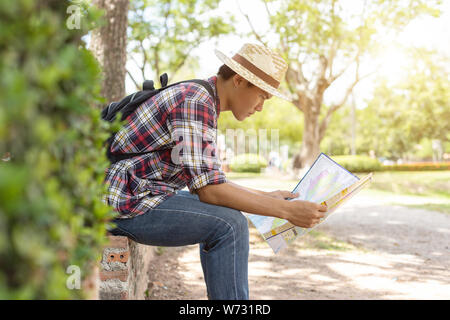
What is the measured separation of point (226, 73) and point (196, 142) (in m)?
0.65

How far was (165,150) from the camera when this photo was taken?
233cm

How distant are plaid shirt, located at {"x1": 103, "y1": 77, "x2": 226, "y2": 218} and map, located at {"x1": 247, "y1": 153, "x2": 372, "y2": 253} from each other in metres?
0.60

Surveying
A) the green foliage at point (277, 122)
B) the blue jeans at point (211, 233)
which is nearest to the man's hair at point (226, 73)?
the blue jeans at point (211, 233)

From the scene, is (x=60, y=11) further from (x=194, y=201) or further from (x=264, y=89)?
(x=264, y=89)

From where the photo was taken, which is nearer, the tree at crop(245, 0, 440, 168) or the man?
the man

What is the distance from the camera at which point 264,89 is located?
2492mm

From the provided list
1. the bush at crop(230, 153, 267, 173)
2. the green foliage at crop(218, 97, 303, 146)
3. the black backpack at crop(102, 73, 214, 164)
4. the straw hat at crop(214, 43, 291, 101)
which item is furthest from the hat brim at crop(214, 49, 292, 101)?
the green foliage at crop(218, 97, 303, 146)

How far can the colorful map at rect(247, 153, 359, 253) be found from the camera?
2.46 metres

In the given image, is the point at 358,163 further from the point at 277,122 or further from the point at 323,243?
the point at 277,122

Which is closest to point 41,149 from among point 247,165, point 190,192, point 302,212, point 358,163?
point 190,192

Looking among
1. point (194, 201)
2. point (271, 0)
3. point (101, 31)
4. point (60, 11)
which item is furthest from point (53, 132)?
point (271, 0)

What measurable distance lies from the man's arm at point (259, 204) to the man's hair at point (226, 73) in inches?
26.6

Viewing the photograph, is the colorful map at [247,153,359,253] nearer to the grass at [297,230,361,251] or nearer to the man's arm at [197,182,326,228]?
the man's arm at [197,182,326,228]

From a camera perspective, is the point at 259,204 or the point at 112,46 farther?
the point at 112,46
